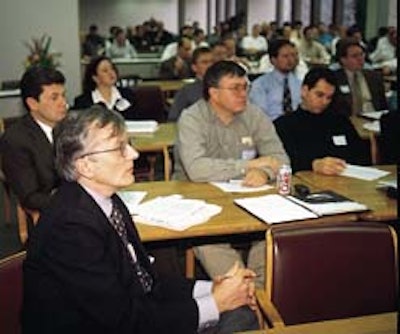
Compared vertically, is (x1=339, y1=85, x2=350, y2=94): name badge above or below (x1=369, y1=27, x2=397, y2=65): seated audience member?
below

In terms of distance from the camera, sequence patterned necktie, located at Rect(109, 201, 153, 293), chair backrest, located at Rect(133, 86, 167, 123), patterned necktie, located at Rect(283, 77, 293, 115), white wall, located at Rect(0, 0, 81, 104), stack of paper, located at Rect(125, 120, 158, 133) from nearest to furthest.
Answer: patterned necktie, located at Rect(109, 201, 153, 293), stack of paper, located at Rect(125, 120, 158, 133), patterned necktie, located at Rect(283, 77, 293, 115), chair backrest, located at Rect(133, 86, 167, 123), white wall, located at Rect(0, 0, 81, 104)

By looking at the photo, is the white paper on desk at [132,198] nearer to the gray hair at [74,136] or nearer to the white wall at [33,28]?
the gray hair at [74,136]

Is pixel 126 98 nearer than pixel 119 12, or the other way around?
pixel 126 98

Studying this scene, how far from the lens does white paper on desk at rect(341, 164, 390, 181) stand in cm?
328

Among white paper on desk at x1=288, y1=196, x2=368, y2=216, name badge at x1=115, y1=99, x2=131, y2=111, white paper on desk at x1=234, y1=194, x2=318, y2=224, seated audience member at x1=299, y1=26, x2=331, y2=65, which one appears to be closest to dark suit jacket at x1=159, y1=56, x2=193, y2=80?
name badge at x1=115, y1=99, x2=131, y2=111

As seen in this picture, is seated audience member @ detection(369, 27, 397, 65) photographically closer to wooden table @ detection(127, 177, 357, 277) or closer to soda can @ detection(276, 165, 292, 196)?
soda can @ detection(276, 165, 292, 196)

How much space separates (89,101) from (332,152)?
218 cm

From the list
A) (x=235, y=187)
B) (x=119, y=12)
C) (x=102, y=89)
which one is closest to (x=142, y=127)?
(x=102, y=89)

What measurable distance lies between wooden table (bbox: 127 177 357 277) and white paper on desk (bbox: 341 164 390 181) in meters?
0.57

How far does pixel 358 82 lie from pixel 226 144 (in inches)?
114

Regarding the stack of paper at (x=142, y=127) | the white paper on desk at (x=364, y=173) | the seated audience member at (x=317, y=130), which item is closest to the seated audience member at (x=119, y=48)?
the stack of paper at (x=142, y=127)

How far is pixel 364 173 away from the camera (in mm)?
3348

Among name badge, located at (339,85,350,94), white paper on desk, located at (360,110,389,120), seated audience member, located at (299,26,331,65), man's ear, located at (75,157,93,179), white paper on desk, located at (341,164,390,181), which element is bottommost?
white paper on desk, located at (341,164,390,181)

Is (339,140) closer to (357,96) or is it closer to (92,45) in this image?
(357,96)
